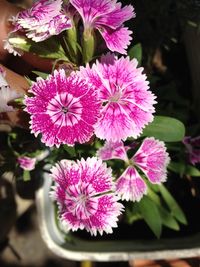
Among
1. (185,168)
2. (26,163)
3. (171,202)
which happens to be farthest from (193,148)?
(26,163)

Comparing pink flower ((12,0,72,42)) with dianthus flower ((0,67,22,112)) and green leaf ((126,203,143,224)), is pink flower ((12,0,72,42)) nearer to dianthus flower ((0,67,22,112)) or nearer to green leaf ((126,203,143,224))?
dianthus flower ((0,67,22,112))

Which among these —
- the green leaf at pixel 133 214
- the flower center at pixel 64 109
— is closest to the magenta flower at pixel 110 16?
the flower center at pixel 64 109

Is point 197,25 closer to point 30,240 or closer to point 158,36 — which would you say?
point 158,36

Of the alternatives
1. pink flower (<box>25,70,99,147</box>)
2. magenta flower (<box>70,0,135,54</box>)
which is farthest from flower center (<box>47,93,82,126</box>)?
magenta flower (<box>70,0,135,54</box>)

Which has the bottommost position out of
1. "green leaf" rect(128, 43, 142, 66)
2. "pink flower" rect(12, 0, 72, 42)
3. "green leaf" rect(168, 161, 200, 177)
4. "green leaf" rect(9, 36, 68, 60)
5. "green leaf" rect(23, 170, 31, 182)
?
"green leaf" rect(168, 161, 200, 177)

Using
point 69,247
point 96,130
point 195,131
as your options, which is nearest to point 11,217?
point 69,247

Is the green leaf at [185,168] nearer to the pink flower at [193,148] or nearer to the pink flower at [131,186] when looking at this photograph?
the pink flower at [193,148]

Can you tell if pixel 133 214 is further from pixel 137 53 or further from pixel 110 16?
pixel 110 16
